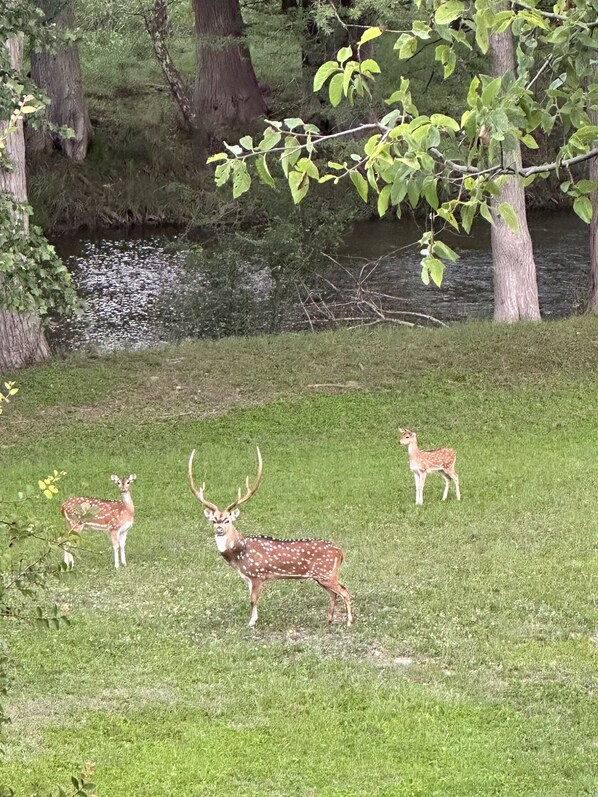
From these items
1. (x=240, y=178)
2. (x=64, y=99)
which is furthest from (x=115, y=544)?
(x=64, y=99)

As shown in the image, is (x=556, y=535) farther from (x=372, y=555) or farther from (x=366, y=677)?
(x=366, y=677)

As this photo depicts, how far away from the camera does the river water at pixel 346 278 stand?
2373cm

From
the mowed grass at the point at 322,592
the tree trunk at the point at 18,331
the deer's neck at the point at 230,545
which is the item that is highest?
the tree trunk at the point at 18,331

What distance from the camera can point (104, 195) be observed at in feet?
110

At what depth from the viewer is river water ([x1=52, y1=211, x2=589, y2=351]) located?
2373 cm

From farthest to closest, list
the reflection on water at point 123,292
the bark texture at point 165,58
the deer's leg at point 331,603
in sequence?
the bark texture at point 165,58
the reflection on water at point 123,292
the deer's leg at point 331,603

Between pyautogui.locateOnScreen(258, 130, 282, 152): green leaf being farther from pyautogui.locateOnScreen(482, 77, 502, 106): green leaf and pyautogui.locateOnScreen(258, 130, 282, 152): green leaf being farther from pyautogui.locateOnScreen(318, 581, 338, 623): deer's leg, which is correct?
pyautogui.locateOnScreen(318, 581, 338, 623): deer's leg

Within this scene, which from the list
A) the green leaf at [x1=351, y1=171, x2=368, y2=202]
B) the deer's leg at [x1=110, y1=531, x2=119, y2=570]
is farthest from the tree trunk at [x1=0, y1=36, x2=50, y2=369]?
the green leaf at [x1=351, y1=171, x2=368, y2=202]

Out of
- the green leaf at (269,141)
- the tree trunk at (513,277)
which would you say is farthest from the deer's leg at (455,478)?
the tree trunk at (513,277)

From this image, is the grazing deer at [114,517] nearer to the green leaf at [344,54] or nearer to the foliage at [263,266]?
the green leaf at [344,54]

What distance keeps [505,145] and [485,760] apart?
386cm

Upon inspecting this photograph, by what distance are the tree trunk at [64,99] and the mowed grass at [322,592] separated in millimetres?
16038

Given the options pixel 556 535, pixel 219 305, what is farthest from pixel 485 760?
pixel 219 305

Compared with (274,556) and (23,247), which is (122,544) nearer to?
(274,556)
